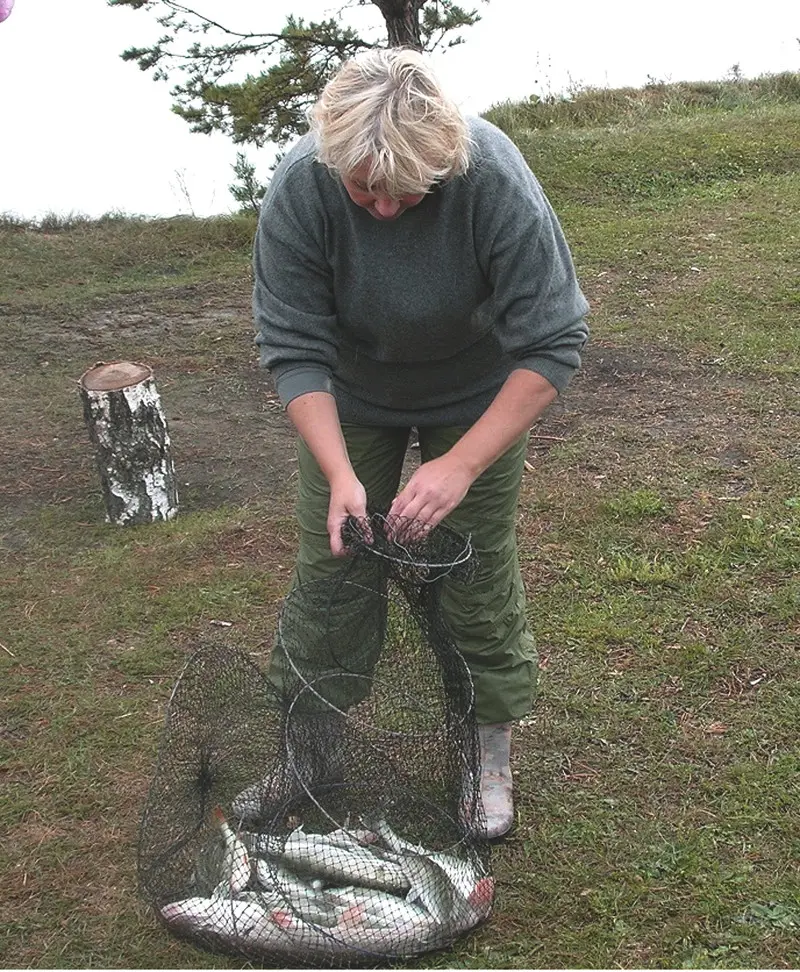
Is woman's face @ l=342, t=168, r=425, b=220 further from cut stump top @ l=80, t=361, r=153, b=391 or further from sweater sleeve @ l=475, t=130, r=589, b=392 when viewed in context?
cut stump top @ l=80, t=361, r=153, b=391

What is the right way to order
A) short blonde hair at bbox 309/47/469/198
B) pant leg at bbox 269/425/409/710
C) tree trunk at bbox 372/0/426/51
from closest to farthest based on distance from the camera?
short blonde hair at bbox 309/47/469/198 < pant leg at bbox 269/425/409/710 < tree trunk at bbox 372/0/426/51

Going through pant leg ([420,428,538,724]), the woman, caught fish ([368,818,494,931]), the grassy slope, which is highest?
the woman

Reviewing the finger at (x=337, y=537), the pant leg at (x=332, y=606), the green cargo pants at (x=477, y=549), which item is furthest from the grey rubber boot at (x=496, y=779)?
the finger at (x=337, y=537)

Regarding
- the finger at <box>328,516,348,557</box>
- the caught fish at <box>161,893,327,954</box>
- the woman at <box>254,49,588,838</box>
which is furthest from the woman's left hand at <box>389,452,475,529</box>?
the caught fish at <box>161,893,327,954</box>

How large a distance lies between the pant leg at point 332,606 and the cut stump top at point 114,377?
6.28 feet

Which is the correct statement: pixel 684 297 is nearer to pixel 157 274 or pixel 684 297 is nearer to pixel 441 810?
pixel 157 274

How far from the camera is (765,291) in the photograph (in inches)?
245

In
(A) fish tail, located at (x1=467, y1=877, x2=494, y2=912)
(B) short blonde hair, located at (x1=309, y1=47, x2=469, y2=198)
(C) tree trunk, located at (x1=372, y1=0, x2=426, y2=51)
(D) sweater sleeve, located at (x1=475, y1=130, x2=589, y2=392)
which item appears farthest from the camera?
(C) tree trunk, located at (x1=372, y1=0, x2=426, y2=51)

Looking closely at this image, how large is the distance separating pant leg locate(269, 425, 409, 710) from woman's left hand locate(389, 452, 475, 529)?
276mm

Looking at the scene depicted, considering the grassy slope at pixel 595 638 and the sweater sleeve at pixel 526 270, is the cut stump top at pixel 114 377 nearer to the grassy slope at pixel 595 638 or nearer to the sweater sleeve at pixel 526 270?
the grassy slope at pixel 595 638

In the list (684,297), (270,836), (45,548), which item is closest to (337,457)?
(270,836)

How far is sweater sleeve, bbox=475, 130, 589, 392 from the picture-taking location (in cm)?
217

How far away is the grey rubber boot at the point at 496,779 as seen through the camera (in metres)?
2.67

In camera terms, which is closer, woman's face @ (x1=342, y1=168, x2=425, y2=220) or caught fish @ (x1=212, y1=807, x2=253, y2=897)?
woman's face @ (x1=342, y1=168, x2=425, y2=220)
